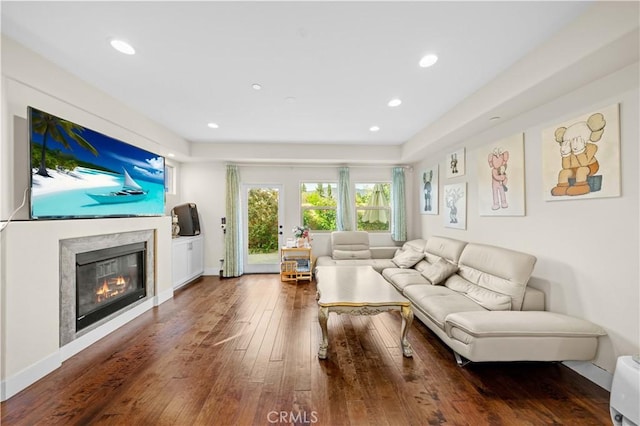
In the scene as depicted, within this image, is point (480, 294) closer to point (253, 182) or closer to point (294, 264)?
point (294, 264)

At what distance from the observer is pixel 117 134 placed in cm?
295

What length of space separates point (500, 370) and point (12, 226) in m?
4.02

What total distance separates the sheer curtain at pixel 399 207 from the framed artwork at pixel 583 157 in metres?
2.91

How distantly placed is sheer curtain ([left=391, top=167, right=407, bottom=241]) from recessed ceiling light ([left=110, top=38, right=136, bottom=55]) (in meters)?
4.64

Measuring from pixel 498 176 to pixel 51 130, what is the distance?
179 inches

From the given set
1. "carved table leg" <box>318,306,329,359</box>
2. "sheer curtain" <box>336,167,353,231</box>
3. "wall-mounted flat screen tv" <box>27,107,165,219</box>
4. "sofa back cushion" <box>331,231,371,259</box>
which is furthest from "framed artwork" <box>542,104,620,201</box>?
"wall-mounted flat screen tv" <box>27,107,165,219</box>

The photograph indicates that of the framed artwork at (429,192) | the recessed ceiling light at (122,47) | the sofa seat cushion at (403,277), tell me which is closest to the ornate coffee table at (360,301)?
the sofa seat cushion at (403,277)

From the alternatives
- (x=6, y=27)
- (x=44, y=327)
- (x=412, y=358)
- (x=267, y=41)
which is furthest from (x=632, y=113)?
(x=44, y=327)

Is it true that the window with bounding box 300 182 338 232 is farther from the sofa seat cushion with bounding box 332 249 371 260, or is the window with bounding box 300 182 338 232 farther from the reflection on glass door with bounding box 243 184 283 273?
the sofa seat cushion with bounding box 332 249 371 260

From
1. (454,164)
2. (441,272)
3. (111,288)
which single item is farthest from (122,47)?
(454,164)

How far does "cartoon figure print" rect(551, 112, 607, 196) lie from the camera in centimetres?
190

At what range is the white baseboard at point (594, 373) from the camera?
1.81 m

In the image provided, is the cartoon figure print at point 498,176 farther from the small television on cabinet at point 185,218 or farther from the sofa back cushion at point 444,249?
the small television on cabinet at point 185,218

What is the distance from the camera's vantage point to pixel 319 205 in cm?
537
